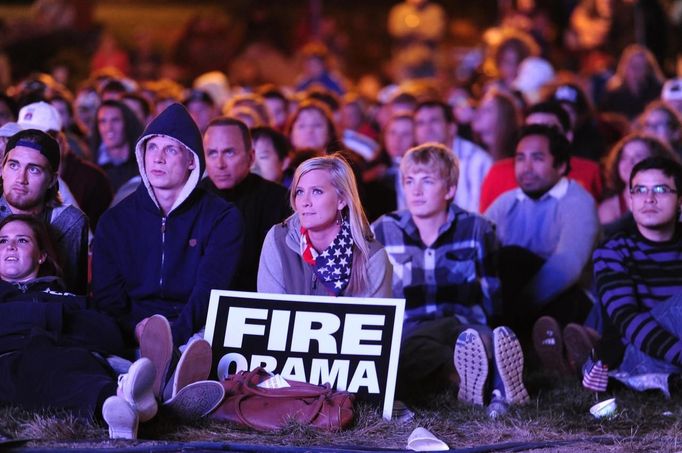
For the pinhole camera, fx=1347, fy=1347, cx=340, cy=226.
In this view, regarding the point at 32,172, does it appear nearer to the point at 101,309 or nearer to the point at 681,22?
the point at 101,309

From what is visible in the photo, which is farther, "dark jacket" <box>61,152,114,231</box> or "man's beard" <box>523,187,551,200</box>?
"dark jacket" <box>61,152,114,231</box>

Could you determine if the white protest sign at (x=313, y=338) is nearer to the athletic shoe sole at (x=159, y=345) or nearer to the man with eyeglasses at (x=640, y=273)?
the athletic shoe sole at (x=159, y=345)

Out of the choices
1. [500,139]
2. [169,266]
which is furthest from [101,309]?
[500,139]

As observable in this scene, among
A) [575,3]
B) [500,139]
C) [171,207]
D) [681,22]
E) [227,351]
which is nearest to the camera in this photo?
[227,351]

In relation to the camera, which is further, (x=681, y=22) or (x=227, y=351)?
(x=681, y=22)

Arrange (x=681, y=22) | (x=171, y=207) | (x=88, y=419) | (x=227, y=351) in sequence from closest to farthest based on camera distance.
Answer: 1. (x=88, y=419)
2. (x=227, y=351)
3. (x=171, y=207)
4. (x=681, y=22)

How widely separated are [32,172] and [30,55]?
12.0 meters

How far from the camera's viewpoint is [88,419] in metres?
5.83

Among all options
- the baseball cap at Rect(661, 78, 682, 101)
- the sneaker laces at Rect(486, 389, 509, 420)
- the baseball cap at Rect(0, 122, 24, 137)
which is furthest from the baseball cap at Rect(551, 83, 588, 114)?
the baseball cap at Rect(0, 122, 24, 137)

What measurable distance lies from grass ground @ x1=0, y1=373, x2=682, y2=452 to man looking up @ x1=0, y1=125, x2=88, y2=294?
117cm

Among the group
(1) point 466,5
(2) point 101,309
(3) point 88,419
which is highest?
(1) point 466,5

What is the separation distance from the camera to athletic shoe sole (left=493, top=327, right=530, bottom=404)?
6.62m

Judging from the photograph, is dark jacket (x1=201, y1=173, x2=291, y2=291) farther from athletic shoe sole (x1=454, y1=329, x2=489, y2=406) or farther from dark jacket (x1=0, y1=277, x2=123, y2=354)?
athletic shoe sole (x1=454, y1=329, x2=489, y2=406)

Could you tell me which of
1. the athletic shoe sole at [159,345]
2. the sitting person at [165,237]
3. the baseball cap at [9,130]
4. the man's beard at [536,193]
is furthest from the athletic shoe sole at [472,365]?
the baseball cap at [9,130]
